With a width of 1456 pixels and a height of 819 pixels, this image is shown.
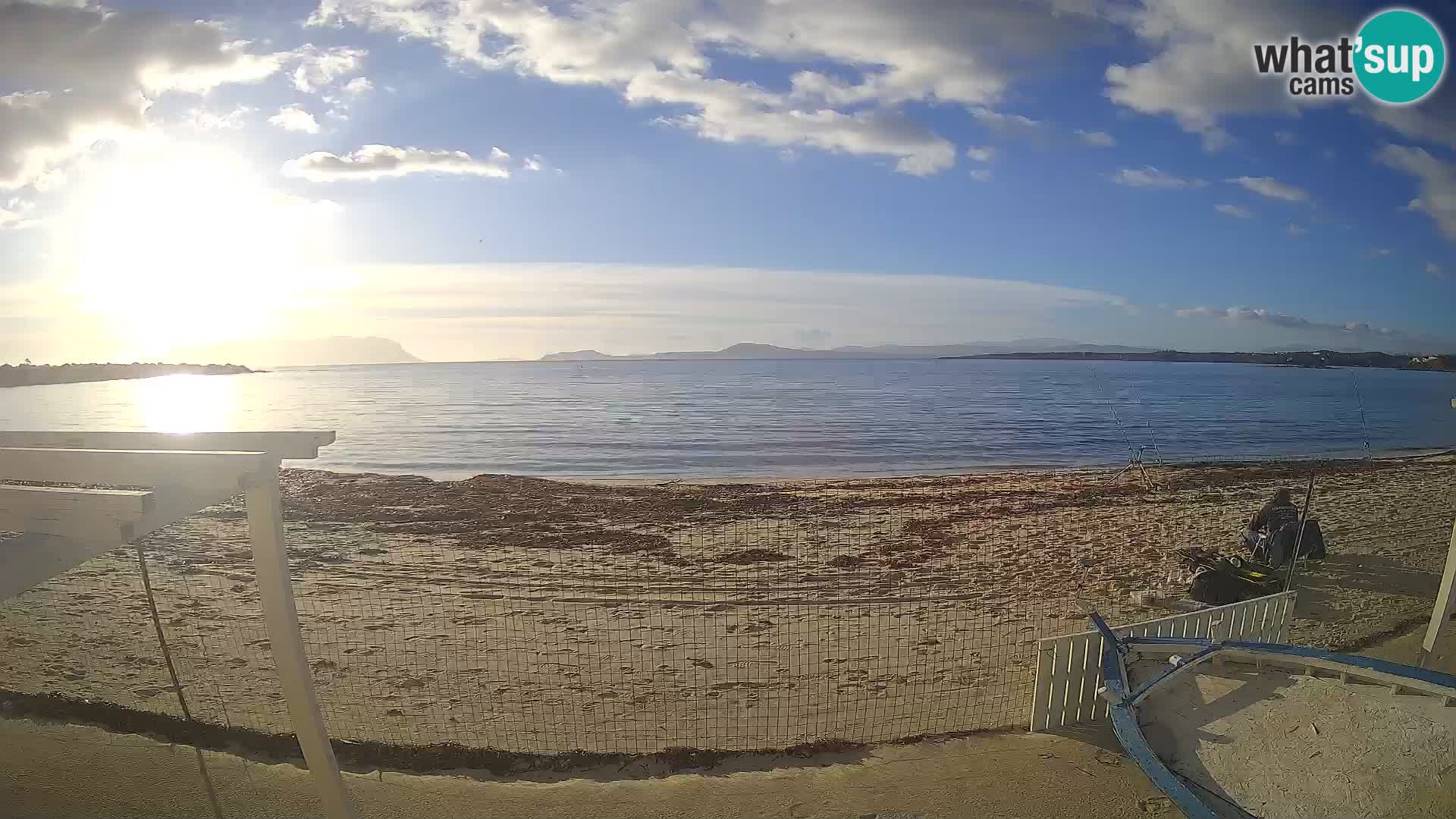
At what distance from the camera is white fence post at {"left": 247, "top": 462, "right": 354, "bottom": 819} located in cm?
308

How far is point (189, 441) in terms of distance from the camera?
348 centimetres

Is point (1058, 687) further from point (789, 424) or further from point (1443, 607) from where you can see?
point (789, 424)

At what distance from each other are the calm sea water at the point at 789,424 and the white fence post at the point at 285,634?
6.06m

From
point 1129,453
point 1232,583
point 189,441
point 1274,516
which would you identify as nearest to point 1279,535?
point 1274,516

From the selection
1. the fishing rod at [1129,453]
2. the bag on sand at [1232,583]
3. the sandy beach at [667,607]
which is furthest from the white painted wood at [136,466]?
the fishing rod at [1129,453]

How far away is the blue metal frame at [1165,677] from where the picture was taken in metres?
4.01

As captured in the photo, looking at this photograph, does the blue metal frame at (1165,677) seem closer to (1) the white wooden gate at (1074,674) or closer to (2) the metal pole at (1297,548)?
(1) the white wooden gate at (1074,674)

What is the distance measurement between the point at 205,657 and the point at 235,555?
17.5 feet

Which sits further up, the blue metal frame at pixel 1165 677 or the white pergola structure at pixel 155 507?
the white pergola structure at pixel 155 507

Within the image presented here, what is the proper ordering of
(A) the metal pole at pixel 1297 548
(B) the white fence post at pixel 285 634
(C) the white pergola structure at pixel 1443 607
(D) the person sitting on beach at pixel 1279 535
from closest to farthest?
(B) the white fence post at pixel 285 634 → (C) the white pergola structure at pixel 1443 607 → (A) the metal pole at pixel 1297 548 → (D) the person sitting on beach at pixel 1279 535

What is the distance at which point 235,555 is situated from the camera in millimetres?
12594

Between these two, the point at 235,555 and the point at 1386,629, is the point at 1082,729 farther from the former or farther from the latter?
the point at 235,555

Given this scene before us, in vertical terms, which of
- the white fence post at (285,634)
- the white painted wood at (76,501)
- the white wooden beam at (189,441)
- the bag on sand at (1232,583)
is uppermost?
the white wooden beam at (189,441)

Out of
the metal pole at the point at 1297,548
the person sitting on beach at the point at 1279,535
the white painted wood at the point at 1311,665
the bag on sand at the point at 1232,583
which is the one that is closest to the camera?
the white painted wood at the point at 1311,665
